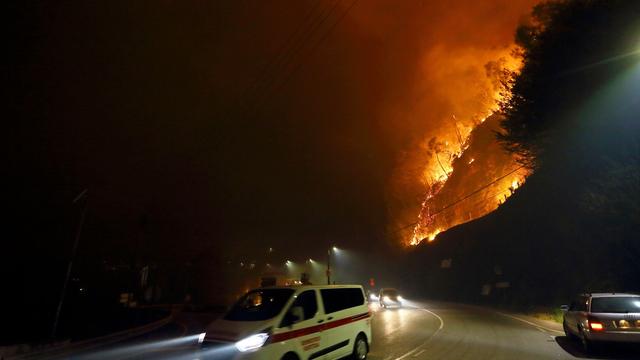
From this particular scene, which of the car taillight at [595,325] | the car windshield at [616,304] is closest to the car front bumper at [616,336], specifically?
the car taillight at [595,325]

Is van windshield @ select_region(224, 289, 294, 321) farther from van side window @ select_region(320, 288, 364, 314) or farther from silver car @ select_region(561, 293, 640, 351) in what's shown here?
silver car @ select_region(561, 293, 640, 351)

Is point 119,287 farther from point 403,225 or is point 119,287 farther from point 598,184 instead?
point 598,184

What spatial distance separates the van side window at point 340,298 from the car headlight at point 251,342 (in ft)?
7.06

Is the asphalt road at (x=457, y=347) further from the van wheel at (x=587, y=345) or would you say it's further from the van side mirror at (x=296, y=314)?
the van side mirror at (x=296, y=314)

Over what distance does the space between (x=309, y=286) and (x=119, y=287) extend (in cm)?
7453

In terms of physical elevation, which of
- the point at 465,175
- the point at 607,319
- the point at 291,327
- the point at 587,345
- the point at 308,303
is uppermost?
the point at 465,175

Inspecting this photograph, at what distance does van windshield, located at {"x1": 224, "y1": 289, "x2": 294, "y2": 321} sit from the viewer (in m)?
8.40

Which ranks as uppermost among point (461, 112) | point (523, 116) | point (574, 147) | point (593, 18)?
point (461, 112)

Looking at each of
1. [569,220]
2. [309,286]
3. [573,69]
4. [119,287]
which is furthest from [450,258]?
Answer: [119,287]

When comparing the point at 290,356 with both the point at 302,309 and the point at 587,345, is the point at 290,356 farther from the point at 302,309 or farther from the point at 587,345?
the point at 587,345

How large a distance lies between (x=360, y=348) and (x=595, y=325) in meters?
6.23

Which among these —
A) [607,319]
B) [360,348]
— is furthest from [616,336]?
[360,348]

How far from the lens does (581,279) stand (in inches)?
1180

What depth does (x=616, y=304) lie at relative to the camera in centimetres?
1156
